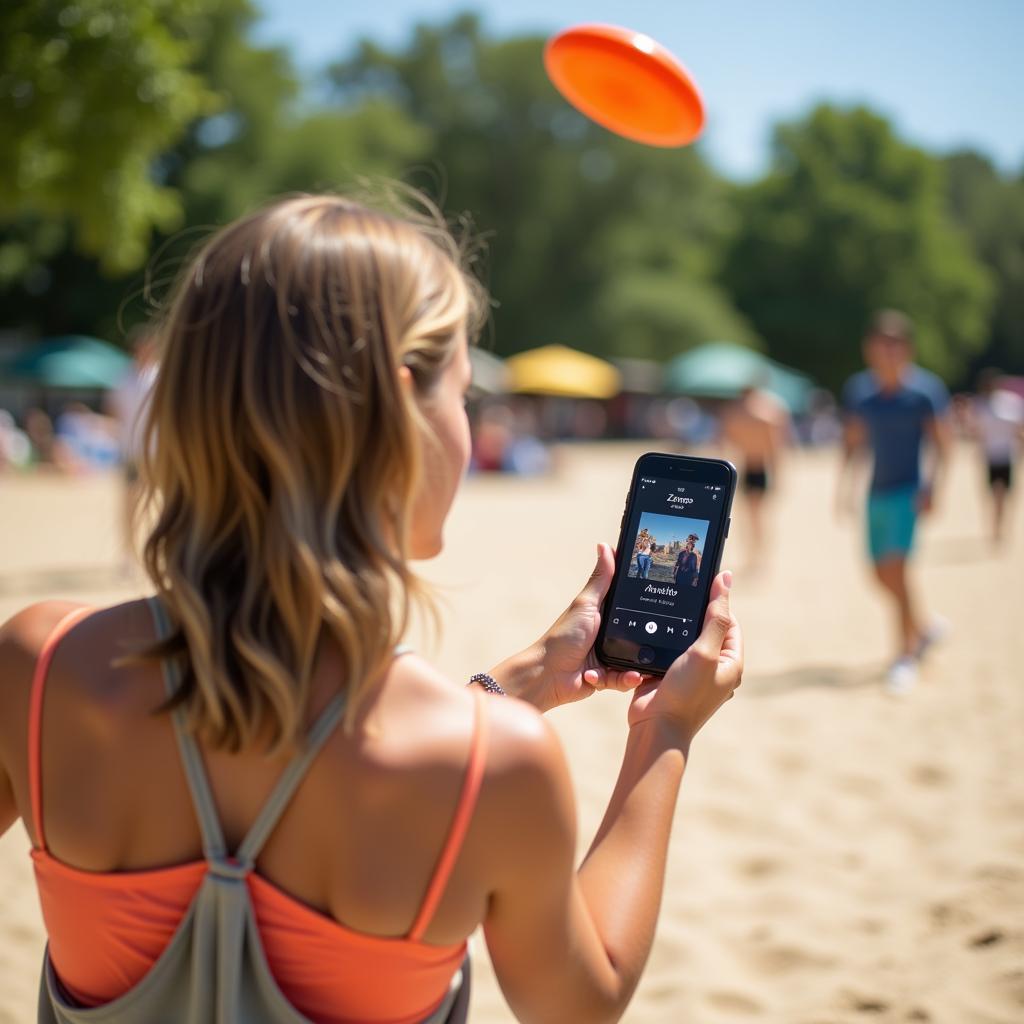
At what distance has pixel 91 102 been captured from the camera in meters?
9.27

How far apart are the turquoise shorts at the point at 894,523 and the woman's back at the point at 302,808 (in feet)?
17.9

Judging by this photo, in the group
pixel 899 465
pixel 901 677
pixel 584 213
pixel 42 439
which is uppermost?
pixel 584 213

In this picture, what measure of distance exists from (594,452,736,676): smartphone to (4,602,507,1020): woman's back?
29.9 inches

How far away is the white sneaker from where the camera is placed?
5805 millimetres

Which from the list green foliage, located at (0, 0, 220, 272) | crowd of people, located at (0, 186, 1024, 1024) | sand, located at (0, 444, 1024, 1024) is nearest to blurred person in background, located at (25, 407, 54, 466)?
green foliage, located at (0, 0, 220, 272)

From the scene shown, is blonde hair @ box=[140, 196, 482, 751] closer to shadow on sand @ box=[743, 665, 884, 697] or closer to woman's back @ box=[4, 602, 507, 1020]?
woman's back @ box=[4, 602, 507, 1020]

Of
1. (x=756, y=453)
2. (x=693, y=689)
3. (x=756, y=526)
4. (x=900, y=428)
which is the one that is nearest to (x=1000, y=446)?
(x=756, y=453)

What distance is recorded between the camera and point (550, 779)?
1029mm

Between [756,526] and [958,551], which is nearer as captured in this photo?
[756,526]

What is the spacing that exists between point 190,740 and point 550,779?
0.38m

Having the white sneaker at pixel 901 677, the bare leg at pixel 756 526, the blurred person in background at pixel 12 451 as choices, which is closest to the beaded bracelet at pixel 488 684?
the white sneaker at pixel 901 677

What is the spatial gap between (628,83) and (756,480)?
305 inches

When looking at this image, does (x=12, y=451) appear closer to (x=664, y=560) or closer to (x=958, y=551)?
(x=958, y=551)

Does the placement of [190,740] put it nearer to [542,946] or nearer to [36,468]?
[542,946]
